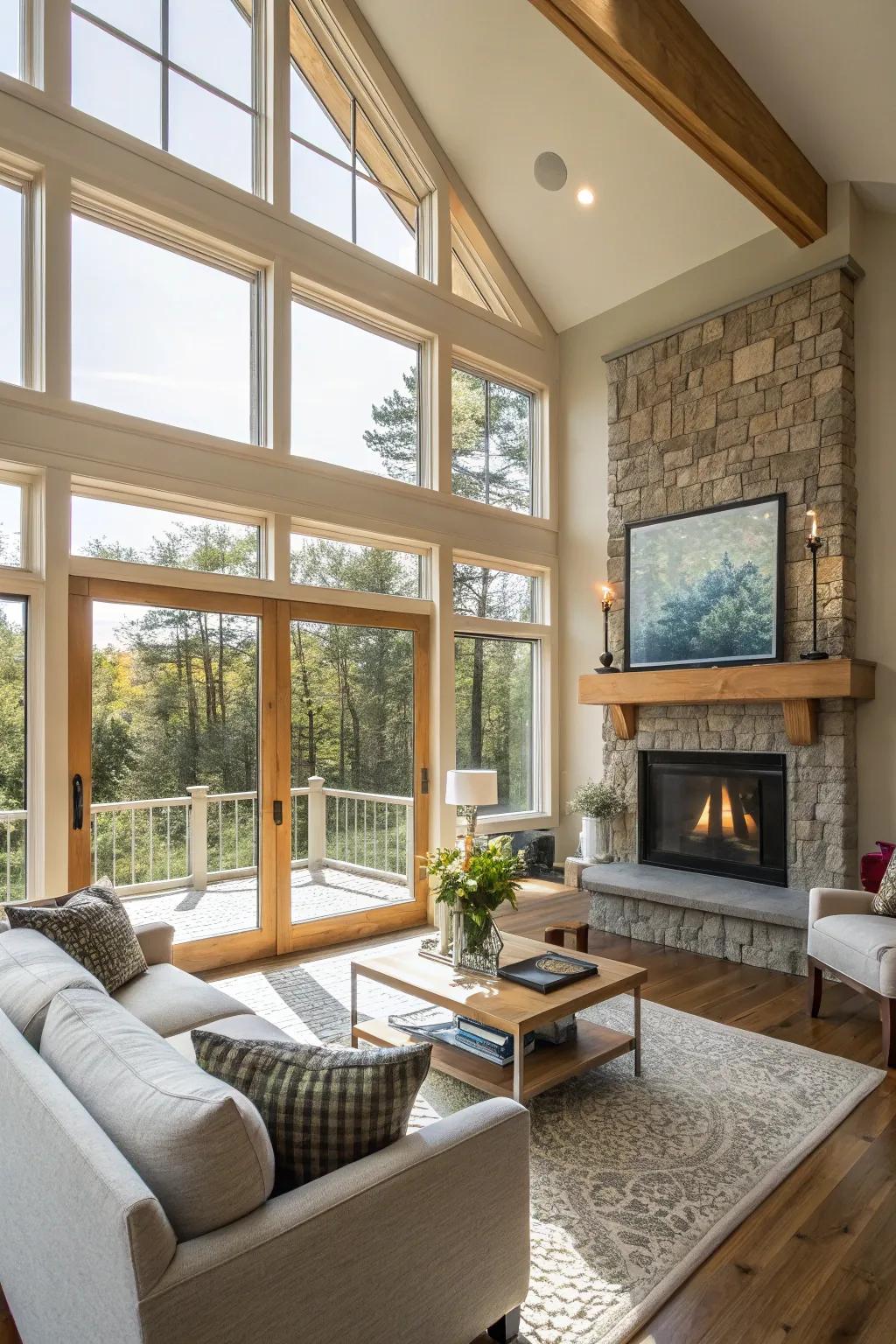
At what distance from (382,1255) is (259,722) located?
354cm

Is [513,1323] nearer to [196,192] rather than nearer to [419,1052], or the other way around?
[419,1052]

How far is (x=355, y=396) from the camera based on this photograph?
550 cm

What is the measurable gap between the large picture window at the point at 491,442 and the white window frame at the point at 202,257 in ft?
5.43

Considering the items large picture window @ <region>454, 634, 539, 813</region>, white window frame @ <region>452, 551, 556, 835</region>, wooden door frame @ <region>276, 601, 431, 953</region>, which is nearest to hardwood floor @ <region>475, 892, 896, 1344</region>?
wooden door frame @ <region>276, 601, 431, 953</region>

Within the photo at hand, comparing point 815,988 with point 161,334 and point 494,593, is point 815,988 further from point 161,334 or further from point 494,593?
point 161,334

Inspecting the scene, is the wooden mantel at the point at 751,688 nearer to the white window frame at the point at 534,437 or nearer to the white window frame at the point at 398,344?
the white window frame at the point at 534,437

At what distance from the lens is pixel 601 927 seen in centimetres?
549

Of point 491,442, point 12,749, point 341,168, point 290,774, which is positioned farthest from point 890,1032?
point 341,168

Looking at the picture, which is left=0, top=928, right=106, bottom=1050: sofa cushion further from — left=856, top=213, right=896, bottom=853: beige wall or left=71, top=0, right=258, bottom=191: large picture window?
left=856, top=213, right=896, bottom=853: beige wall

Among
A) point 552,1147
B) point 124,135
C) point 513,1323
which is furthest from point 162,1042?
point 124,135

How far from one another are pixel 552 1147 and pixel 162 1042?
1.59 m

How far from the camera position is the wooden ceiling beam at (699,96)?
374 cm

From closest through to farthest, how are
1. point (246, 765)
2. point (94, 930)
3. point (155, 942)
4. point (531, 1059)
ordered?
point (94, 930) < point (531, 1059) < point (155, 942) < point (246, 765)

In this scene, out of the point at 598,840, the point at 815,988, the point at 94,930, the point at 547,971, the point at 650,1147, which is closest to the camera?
the point at 650,1147
